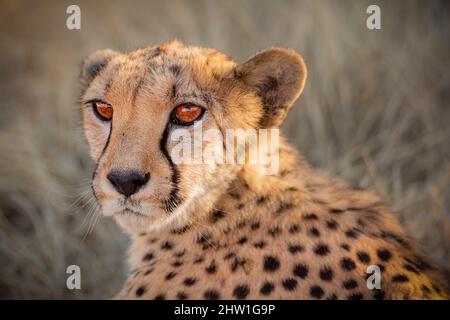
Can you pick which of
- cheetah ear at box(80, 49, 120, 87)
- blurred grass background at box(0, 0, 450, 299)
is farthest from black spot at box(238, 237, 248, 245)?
blurred grass background at box(0, 0, 450, 299)

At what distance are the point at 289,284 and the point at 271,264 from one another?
0.30 feet

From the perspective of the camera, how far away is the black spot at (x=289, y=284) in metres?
1.93

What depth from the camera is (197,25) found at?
459cm

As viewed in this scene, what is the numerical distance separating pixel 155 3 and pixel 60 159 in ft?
5.73

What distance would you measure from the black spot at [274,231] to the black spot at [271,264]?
84 millimetres

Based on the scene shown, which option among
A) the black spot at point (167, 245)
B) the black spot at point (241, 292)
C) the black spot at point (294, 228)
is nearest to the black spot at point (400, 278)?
the black spot at point (294, 228)

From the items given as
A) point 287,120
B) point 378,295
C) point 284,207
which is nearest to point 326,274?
point 378,295

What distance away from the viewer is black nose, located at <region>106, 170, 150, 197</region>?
1870mm

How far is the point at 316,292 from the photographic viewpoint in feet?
6.30

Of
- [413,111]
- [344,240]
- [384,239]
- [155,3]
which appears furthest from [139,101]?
[155,3]

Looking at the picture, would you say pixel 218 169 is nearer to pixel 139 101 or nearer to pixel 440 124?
pixel 139 101

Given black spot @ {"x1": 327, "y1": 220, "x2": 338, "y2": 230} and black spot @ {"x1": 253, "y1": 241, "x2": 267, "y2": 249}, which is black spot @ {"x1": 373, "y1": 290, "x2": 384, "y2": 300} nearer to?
black spot @ {"x1": 327, "y1": 220, "x2": 338, "y2": 230}

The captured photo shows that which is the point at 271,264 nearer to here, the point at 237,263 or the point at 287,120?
the point at 237,263

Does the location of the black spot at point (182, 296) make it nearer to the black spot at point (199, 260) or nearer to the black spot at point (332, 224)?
the black spot at point (199, 260)
